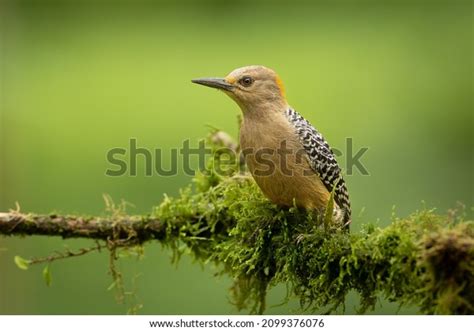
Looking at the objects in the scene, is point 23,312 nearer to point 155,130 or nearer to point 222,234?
point 155,130

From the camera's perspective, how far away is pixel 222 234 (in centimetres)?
494

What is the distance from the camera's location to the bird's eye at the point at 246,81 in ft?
17.2

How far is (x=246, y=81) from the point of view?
5.25 m

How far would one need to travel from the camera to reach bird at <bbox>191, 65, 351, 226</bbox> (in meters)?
4.73

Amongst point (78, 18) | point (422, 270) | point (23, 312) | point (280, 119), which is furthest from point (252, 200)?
point (78, 18)

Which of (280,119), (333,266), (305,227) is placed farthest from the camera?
(280,119)

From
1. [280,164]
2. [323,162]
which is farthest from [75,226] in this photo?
[323,162]

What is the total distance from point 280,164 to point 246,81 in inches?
32.2

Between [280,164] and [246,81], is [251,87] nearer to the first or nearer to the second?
[246,81]

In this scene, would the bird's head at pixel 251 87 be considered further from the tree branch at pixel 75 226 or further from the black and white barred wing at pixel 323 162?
the tree branch at pixel 75 226

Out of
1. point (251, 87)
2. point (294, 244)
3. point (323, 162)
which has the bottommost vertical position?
point (294, 244)

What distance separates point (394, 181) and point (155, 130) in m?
3.30

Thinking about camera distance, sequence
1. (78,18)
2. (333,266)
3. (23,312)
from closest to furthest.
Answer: (333,266) → (23,312) → (78,18)

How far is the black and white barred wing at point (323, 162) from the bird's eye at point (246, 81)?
0.47 m
